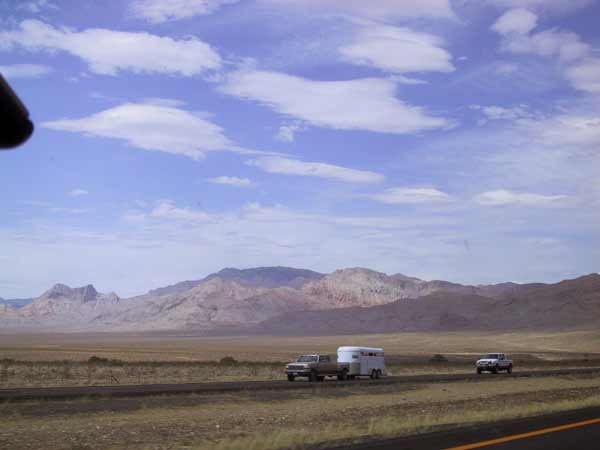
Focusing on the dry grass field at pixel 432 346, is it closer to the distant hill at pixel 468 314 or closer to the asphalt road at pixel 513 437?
the distant hill at pixel 468 314

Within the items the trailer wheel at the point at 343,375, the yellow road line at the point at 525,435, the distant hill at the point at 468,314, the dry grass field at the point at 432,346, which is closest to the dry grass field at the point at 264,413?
the yellow road line at the point at 525,435

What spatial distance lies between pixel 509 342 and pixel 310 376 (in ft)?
289

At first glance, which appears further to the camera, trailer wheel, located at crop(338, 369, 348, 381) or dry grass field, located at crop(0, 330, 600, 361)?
dry grass field, located at crop(0, 330, 600, 361)

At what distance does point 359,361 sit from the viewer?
43969 mm

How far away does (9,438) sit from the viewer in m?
16.3

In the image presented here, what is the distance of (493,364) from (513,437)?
121 feet

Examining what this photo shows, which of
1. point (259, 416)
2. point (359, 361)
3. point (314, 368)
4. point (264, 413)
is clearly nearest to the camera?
point (259, 416)

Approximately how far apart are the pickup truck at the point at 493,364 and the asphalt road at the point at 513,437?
32086 mm

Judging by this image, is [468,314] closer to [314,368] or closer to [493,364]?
[493,364]

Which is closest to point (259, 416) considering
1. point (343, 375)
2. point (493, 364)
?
point (343, 375)

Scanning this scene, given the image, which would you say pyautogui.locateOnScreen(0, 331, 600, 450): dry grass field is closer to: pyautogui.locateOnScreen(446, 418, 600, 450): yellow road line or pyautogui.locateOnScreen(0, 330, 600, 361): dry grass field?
pyautogui.locateOnScreen(446, 418, 600, 450): yellow road line

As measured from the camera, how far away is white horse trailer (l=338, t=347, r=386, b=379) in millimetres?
43812

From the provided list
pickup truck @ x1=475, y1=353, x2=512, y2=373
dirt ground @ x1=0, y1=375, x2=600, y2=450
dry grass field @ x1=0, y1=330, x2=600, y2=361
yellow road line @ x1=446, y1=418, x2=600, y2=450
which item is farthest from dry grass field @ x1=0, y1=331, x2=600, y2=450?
dry grass field @ x1=0, y1=330, x2=600, y2=361

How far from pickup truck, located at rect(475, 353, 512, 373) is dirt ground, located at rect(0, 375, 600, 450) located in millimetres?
18335
